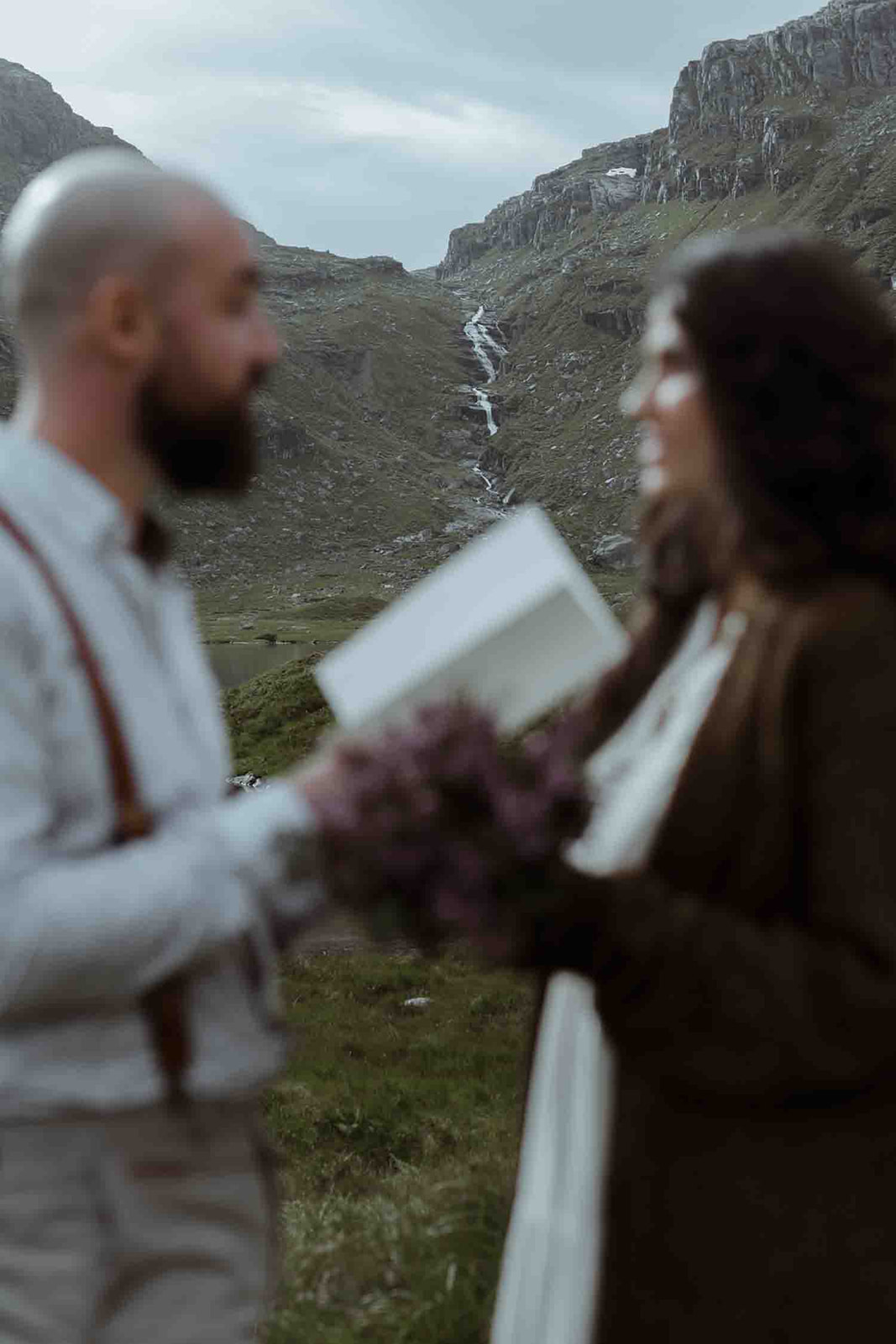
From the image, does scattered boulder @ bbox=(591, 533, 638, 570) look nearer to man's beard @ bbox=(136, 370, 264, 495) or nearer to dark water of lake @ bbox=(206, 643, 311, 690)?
dark water of lake @ bbox=(206, 643, 311, 690)

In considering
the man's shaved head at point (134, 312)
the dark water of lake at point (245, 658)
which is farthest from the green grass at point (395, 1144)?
the dark water of lake at point (245, 658)

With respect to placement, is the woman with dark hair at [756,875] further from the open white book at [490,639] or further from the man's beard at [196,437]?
the man's beard at [196,437]

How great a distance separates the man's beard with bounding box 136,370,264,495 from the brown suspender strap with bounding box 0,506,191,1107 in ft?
1.03

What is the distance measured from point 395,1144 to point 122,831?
7398 mm

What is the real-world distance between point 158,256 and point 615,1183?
1845 mm

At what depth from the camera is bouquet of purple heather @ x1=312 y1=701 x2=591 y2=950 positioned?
201cm

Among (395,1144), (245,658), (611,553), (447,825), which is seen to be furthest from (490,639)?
(611,553)

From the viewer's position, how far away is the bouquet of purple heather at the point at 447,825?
2014 mm

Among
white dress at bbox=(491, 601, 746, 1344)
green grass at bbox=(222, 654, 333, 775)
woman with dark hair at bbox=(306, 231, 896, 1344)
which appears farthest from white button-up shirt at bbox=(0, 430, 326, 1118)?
green grass at bbox=(222, 654, 333, 775)

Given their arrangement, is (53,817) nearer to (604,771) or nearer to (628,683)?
(604,771)

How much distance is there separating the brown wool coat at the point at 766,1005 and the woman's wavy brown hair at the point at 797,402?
11 cm

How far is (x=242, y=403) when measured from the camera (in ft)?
7.79

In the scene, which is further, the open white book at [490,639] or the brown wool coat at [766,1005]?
the open white book at [490,639]

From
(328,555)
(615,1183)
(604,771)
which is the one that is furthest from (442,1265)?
(328,555)
